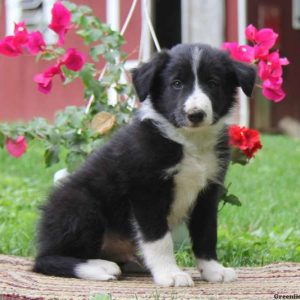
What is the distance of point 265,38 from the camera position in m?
4.91

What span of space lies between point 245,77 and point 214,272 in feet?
3.36

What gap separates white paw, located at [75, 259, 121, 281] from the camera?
3910 mm

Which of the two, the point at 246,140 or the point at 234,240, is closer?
the point at 246,140

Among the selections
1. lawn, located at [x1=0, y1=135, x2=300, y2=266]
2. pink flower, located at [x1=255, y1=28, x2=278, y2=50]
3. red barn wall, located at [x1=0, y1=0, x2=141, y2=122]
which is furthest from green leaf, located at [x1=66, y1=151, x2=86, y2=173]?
red barn wall, located at [x1=0, y1=0, x2=141, y2=122]

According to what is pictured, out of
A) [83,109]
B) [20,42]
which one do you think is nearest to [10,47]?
[20,42]

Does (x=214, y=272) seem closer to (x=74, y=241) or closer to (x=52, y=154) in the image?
(x=74, y=241)

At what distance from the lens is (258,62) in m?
4.92

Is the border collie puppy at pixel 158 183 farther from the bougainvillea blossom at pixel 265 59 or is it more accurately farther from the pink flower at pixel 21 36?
the pink flower at pixel 21 36

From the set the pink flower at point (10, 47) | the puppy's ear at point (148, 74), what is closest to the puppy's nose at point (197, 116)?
the puppy's ear at point (148, 74)

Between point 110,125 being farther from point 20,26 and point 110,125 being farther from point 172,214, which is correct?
point 172,214

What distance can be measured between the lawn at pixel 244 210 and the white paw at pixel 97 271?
724 mm

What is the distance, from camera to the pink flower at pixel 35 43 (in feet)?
16.4

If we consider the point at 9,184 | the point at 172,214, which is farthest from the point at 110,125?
the point at 9,184

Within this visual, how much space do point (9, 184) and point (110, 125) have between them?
3.82m
